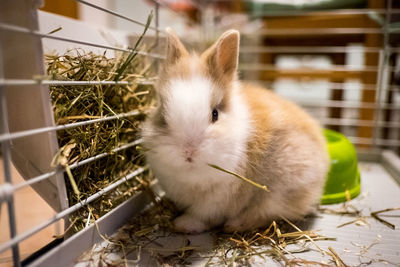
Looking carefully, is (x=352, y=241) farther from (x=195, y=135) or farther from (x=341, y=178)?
(x=195, y=135)

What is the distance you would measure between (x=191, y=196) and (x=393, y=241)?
80cm

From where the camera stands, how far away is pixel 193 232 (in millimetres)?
1235

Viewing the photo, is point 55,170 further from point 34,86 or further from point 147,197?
point 147,197

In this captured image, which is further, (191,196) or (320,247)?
(191,196)

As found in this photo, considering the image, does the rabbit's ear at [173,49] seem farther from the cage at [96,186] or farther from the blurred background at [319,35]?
the blurred background at [319,35]

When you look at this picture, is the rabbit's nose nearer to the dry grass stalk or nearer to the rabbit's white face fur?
the rabbit's white face fur

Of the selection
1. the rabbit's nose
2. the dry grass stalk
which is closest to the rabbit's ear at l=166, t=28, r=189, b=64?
the rabbit's nose

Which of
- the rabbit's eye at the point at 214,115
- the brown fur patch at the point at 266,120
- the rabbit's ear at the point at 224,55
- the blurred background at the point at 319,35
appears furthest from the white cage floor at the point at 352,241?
the blurred background at the point at 319,35

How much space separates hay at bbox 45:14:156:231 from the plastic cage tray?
0.22 feet

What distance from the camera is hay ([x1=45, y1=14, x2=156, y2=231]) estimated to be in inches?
41.2

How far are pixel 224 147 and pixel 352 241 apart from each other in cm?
64

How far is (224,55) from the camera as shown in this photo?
120 centimetres

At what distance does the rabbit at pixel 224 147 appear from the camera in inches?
39.9

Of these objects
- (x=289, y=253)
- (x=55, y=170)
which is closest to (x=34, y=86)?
(x=55, y=170)
